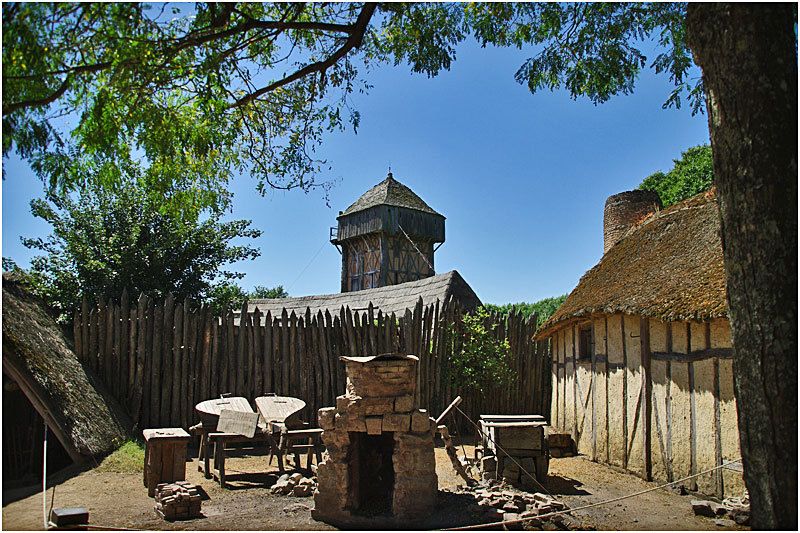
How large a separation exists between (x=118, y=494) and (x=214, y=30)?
4961mm

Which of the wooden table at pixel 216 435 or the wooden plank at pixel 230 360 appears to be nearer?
the wooden table at pixel 216 435

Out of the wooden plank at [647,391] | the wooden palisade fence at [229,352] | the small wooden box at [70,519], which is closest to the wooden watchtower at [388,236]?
the wooden palisade fence at [229,352]

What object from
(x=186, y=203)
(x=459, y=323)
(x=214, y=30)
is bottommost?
(x=459, y=323)

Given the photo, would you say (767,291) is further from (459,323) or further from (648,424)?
(459,323)

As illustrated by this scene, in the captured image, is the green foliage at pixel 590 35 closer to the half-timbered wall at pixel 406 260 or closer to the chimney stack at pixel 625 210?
the chimney stack at pixel 625 210

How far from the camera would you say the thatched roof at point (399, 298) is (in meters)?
15.9

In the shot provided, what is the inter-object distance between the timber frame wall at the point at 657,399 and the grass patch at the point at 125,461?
6602 millimetres

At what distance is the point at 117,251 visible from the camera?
15.2 m

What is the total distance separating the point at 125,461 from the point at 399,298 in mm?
9688

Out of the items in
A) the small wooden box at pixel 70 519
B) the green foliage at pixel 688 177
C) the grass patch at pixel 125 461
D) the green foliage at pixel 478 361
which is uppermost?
the green foliage at pixel 688 177

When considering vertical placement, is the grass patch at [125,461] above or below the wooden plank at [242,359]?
below

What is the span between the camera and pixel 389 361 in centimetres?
630

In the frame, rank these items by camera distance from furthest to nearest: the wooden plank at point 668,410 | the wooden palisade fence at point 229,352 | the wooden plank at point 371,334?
the wooden plank at point 371,334 → the wooden palisade fence at point 229,352 → the wooden plank at point 668,410

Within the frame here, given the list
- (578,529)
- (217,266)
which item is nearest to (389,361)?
(578,529)
